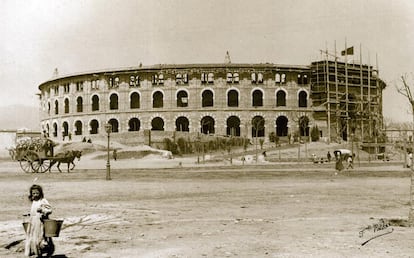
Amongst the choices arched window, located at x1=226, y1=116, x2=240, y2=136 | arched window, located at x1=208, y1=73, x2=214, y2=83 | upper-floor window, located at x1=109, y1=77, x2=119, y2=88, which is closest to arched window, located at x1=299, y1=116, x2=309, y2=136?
arched window, located at x1=226, y1=116, x2=240, y2=136

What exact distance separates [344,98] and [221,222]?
5171 centimetres

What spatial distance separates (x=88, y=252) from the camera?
23.0 ft

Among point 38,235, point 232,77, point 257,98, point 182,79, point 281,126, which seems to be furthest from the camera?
point 281,126

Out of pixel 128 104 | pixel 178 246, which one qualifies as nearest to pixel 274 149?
pixel 128 104

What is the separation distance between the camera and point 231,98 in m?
57.4

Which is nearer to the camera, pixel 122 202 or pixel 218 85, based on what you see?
pixel 122 202

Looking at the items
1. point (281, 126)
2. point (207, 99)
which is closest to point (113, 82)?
point (207, 99)

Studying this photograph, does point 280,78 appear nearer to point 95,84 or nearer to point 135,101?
point 135,101

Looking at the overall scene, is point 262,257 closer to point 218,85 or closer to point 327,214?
point 327,214

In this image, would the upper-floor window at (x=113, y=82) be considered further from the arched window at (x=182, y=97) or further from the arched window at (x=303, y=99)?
the arched window at (x=303, y=99)

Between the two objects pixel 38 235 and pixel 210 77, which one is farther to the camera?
pixel 210 77

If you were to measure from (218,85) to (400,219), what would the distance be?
46.9 m

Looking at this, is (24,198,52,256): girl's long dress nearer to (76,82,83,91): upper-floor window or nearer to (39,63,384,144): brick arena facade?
(39,63,384,144): brick arena facade

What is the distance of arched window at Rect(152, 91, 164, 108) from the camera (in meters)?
57.5
